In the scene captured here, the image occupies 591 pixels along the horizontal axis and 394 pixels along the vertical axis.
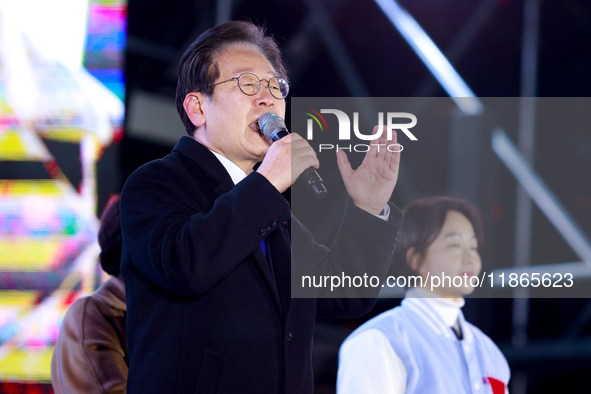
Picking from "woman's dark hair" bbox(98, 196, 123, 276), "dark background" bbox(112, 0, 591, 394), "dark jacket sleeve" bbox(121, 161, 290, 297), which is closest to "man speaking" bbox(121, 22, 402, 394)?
"dark jacket sleeve" bbox(121, 161, 290, 297)

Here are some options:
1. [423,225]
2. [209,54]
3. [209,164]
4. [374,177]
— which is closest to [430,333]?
[423,225]

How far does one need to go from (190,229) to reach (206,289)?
11 centimetres

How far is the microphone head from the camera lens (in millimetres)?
1102

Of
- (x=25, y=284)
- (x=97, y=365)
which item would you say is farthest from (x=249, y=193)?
(x=25, y=284)

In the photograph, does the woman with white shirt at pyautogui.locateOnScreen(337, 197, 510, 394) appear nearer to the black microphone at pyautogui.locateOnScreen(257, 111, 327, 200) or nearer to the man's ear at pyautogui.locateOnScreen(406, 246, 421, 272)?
the man's ear at pyautogui.locateOnScreen(406, 246, 421, 272)

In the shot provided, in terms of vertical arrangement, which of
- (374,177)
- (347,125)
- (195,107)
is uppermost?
(347,125)

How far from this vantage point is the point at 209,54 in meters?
1.21

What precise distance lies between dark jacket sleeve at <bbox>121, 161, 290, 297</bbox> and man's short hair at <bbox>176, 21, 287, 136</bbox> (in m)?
0.29

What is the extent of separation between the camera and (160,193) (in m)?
0.99

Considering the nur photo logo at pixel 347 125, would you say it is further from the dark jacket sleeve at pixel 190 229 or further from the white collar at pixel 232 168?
the dark jacket sleeve at pixel 190 229

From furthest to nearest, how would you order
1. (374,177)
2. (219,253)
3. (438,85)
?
(438,85) < (374,177) < (219,253)

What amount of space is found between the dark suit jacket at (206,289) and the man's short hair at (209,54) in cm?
23

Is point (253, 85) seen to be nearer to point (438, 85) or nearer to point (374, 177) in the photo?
point (374, 177)

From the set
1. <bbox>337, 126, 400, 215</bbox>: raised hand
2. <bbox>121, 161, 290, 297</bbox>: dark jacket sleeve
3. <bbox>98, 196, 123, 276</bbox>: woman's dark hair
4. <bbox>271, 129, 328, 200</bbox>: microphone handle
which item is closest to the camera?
<bbox>121, 161, 290, 297</bbox>: dark jacket sleeve
